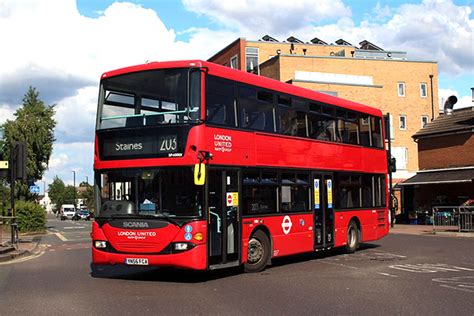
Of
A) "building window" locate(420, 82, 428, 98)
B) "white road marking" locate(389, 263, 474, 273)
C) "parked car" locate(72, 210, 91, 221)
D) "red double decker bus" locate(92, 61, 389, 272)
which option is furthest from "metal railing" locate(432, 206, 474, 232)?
"parked car" locate(72, 210, 91, 221)

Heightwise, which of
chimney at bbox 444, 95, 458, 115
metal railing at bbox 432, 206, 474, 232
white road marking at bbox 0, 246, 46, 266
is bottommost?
white road marking at bbox 0, 246, 46, 266

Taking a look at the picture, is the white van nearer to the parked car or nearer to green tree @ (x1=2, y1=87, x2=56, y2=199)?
the parked car

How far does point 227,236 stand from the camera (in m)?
11.2

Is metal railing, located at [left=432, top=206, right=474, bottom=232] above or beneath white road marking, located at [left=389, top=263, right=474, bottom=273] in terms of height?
above

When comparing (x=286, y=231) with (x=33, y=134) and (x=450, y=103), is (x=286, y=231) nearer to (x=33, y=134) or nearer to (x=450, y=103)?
(x=450, y=103)

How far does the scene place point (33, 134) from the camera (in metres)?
41.4

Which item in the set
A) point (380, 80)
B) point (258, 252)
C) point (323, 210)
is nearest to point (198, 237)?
point (258, 252)

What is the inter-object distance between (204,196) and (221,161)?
0.95 meters

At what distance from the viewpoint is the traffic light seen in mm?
20141

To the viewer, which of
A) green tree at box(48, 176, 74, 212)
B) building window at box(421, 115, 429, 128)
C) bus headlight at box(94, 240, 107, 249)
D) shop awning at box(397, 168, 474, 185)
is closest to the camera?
bus headlight at box(94, 240, 107, 249)

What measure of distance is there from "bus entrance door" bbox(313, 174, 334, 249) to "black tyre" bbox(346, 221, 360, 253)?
3.83ft

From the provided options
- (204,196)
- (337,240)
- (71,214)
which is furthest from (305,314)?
(71,214)

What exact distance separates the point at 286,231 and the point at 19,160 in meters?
11.7

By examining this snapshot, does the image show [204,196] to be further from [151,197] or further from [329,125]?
[329,125]
